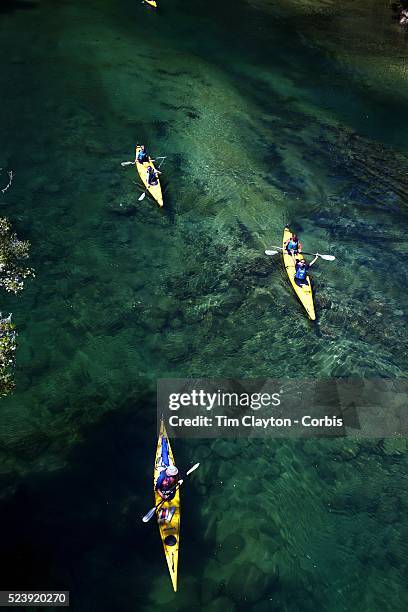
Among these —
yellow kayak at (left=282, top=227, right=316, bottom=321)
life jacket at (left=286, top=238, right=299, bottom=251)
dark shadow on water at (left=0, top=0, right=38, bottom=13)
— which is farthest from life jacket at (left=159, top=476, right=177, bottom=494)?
dark shadow on water at (left=0, top=0, right=38, bottom=13)

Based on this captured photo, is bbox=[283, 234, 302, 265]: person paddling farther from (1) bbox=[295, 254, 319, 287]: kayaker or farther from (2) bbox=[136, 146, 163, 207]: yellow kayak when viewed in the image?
(2) bbox=[136, 146, 163, 207]: yellow kayak

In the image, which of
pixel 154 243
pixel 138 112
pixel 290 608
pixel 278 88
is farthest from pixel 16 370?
pixel 278 88

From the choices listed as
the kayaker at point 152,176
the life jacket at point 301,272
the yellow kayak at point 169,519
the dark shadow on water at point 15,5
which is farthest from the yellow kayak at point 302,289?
the dark shadow on water at point 15,5

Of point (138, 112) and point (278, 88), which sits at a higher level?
point (278, 88)

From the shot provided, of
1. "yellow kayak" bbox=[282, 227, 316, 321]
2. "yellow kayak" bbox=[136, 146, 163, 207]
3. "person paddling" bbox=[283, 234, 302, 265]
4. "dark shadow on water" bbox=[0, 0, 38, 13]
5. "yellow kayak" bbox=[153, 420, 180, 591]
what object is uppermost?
"dark shadow on water" bbox=[0, 0, 38, 13]

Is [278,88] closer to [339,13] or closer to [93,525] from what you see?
[339,13]

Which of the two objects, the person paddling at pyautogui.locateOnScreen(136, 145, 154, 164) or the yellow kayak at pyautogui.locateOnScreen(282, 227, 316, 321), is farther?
the person paddling at pyautogui.locateOnScreen(136, 145, 154, 164)

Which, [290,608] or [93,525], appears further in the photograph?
[93,525]
